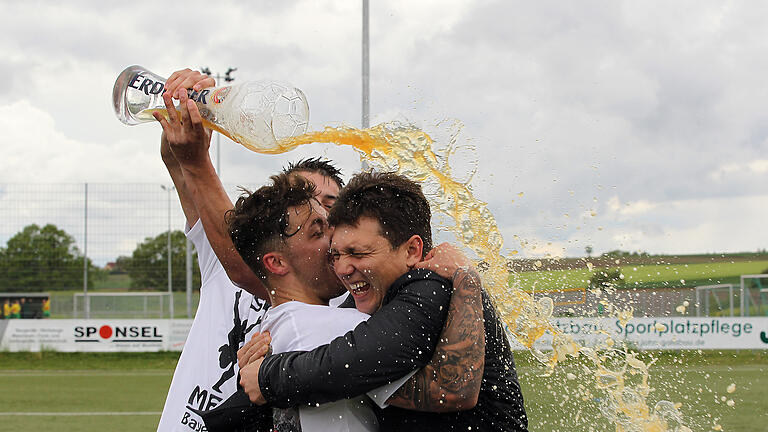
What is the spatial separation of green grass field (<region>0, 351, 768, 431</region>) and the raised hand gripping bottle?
1600mm

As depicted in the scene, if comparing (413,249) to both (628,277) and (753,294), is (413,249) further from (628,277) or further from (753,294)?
(753,294)

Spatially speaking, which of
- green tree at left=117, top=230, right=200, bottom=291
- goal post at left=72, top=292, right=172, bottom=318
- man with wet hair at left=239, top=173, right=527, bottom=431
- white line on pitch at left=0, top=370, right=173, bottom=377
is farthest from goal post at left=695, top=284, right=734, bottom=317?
man with wet hair at left=239, top=173, right=527, bottom=431

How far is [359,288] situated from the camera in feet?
7.13

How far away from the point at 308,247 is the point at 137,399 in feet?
32.2

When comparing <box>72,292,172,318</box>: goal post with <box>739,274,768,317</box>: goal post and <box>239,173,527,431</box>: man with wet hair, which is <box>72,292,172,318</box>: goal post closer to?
<box>739,274,768,317</box>: goal post

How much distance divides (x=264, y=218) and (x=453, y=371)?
30.5 inches

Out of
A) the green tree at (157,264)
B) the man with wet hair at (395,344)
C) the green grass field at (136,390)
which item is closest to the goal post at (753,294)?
the green grass field at (136,390)

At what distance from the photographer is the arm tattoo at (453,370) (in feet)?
6.36

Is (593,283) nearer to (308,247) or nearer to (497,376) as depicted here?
(497,376)

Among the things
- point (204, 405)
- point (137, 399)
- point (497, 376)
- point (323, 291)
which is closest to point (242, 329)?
point (204, 405)

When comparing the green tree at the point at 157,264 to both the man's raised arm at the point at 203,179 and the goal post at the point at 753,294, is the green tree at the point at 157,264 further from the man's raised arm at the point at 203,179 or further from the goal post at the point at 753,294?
the man's raised arm at the point at 203,179

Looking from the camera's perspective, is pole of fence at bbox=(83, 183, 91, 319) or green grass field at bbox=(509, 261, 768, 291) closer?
green grass field at bbox=(509, 261, 768, 291)

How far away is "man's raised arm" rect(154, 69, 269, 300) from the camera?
2.64 meters

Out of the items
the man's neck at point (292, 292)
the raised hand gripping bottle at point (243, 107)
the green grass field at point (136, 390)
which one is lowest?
the green grass field at point (136, 390)
